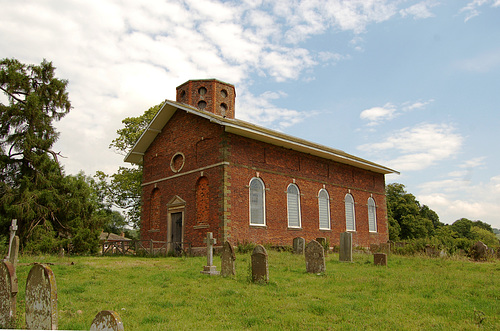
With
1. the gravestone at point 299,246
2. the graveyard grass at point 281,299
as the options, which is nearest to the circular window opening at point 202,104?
the gravestone at point 299,246

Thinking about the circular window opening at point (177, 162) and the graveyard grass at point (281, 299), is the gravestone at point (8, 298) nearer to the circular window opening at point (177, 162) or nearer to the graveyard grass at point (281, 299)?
the graveyard grass at point (281, 299)

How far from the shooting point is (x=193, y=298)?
855cm

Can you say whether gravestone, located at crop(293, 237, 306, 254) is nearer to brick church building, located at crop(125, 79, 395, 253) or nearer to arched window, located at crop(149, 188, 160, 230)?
brick church building, located at crop(125, 79, 395, 253)

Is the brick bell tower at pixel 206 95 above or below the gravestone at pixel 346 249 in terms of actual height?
above

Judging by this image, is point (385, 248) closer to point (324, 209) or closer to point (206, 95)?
point (324, 209)

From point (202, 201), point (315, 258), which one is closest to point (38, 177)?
point (202, 201)

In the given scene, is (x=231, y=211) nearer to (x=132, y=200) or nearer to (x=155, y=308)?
(x=155, y=308)

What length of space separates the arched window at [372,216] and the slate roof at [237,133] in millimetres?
2446

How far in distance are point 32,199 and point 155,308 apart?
1756 cm

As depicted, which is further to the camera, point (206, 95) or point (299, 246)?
point (206, 95)

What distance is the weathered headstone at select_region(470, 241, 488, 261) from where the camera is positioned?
1769cm

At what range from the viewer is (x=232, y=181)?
1994 centimetres

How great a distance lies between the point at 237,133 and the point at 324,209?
27.5 ft

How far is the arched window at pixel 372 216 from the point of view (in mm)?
29142
